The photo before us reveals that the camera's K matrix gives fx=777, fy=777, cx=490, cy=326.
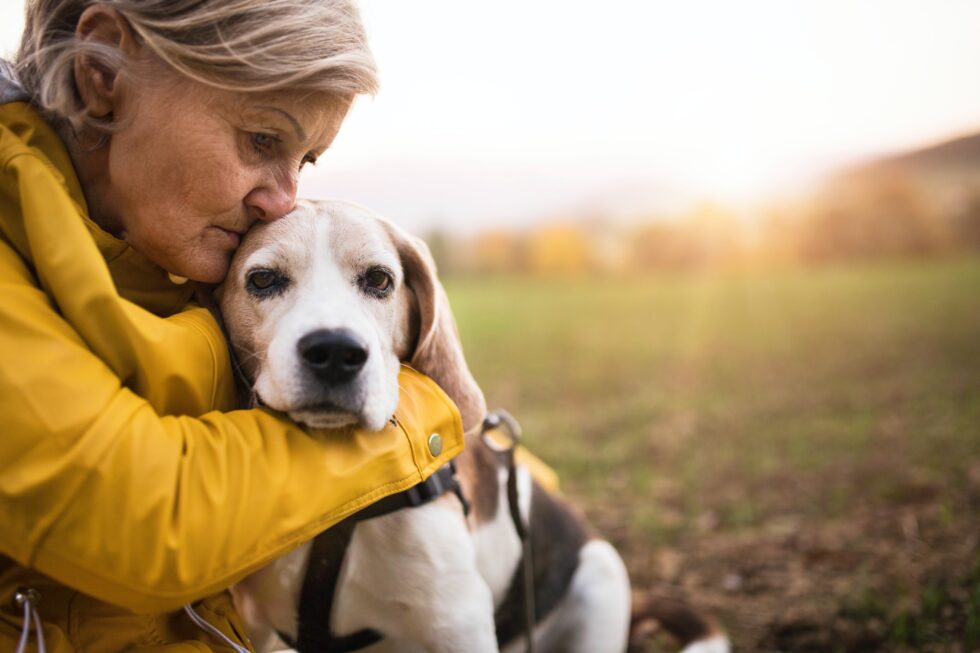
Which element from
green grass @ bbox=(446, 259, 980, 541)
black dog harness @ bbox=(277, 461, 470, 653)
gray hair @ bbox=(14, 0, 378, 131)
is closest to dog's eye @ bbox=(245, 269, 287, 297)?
gray hair @ bbox=(14, 0, 378, 131)

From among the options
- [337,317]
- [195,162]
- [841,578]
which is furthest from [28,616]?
[841,578]

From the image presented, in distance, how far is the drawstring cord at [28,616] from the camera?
5.12 ft

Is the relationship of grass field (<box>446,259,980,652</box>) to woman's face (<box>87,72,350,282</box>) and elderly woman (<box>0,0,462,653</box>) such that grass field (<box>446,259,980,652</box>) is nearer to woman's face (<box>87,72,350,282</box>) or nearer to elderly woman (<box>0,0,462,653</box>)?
elderly woman (<box>0,0,462,653</box>)

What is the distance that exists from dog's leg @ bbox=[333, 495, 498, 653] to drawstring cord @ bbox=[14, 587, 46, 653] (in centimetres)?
79

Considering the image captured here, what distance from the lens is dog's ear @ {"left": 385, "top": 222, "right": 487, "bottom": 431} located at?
8.16 feet

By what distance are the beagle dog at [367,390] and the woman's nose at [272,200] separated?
0.12ft

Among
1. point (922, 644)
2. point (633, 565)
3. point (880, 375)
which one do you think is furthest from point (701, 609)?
point (880, 375)

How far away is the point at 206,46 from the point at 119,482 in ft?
3.32

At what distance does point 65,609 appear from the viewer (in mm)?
1743

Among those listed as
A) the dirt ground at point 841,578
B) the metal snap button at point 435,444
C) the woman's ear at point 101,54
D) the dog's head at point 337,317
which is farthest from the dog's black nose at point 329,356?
the dirt ground at point 841,578

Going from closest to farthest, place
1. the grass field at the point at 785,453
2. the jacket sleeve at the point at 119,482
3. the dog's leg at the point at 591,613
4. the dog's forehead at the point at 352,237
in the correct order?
1. the jacket sleeve at the point at 119,482
2. the dog's forehead at the point at 352,237
3. the dog's leg at the point at 591,613
4. the grass field at the point at 785,453

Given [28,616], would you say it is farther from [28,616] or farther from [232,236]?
[232,236]

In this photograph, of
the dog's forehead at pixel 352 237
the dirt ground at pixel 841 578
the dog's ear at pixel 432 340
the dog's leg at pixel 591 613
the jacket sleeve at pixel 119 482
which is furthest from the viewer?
the dirt ground at pixel 841 578

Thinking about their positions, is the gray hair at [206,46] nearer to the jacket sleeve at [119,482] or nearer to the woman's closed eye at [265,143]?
the woman's closed eye at [265,143]
